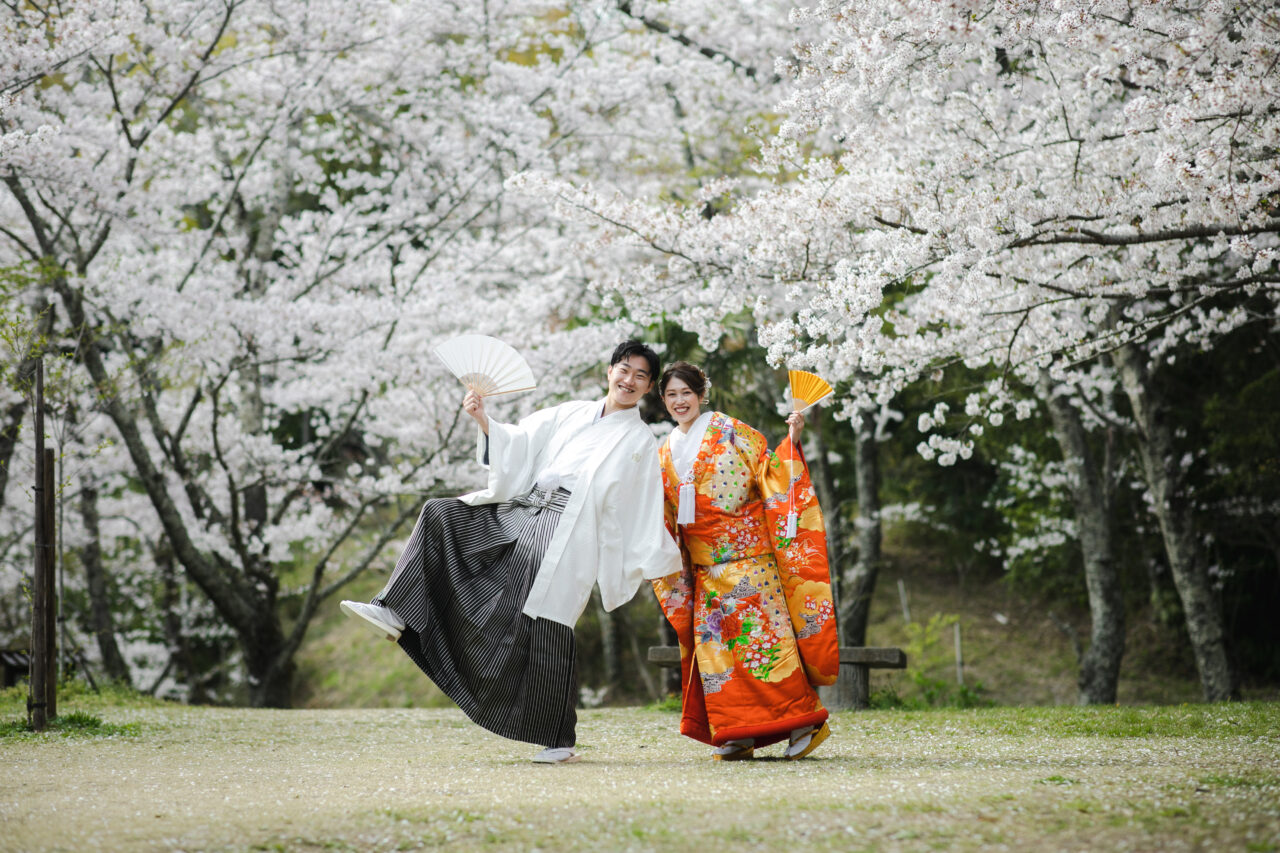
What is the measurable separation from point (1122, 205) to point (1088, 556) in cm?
390

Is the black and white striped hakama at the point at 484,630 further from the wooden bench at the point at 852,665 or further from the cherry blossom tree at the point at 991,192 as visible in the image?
the wooden bench at the point at 852,665

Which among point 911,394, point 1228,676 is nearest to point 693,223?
point 1228,676

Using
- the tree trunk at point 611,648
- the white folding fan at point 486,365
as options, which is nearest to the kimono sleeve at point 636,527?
the white folding fan at point 486,365

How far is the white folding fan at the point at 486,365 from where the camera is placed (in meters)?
3.83

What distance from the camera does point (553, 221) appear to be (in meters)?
9.98

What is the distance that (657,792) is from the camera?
111 inches

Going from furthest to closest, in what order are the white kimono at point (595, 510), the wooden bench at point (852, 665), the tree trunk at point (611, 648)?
the tree trunk at point (611, 648)
the wooden bench at point (852, 665)
the white kimono at point (595, 510)

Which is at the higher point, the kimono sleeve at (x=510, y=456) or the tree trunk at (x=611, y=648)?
the kimono sleeve at (x=510, y=456)

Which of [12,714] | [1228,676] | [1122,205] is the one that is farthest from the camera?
[1228,676]

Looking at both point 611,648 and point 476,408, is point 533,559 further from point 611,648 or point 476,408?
point 611,648

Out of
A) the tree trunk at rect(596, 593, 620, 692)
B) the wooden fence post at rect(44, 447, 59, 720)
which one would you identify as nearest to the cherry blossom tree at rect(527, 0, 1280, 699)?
the wooden fence post at rect(44, 447, 59, 720)

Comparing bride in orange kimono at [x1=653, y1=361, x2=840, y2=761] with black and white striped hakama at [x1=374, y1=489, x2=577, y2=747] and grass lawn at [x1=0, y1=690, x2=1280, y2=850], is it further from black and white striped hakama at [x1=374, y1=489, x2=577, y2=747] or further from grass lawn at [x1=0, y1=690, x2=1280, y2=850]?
black and white striped hakama at [x1=374, y1=489, x2=577, y2=747]

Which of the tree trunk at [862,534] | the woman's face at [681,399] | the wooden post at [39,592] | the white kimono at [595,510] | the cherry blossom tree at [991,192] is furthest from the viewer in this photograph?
the tree trunk at [862,534]

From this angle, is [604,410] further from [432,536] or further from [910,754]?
[910,754]
